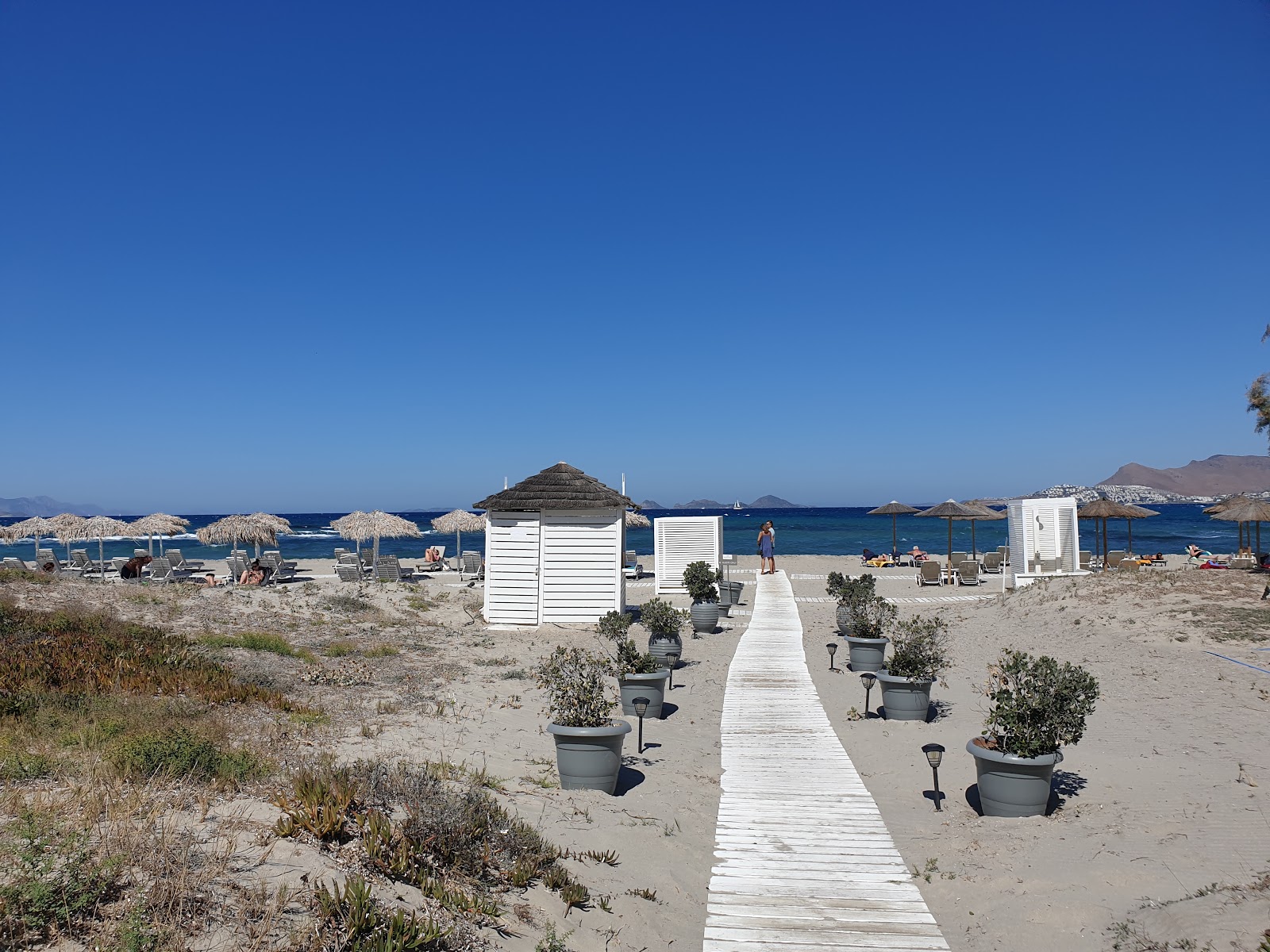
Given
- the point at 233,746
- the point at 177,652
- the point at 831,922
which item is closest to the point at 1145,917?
the point at 831,922

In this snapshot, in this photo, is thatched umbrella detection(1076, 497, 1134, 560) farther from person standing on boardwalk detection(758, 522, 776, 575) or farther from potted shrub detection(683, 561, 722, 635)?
potted shrub detection(683, 561, 722, 635)

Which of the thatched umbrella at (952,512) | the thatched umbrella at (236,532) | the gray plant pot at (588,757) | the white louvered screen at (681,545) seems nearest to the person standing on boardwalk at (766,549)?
the white louvered screen at (681,545)

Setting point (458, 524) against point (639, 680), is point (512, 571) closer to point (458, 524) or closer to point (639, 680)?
point (639, 680)

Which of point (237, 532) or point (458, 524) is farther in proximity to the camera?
point (458, 524)

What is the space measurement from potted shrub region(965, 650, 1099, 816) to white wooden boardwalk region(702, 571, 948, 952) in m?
0.94

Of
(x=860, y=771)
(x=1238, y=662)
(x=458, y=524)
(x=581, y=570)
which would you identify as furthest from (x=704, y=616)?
(x=458, y=524)

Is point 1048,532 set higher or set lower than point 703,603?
higher

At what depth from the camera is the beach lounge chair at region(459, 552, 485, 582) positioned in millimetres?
27016

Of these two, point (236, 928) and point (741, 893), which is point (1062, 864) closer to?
point (741, 893)

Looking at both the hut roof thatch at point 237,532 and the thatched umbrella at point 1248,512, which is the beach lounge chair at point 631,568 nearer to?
the hut roof thatch at point 237,532

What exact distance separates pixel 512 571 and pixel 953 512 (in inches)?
734

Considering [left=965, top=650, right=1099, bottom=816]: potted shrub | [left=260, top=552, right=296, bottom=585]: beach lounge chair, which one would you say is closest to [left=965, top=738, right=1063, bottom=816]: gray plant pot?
[left=965, top=650, right=1099, bottom=816]: potted shrub

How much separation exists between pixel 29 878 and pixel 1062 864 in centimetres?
565

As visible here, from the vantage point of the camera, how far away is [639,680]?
9.56m
